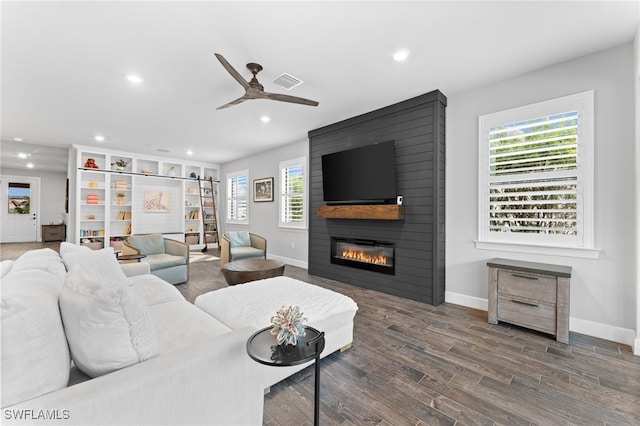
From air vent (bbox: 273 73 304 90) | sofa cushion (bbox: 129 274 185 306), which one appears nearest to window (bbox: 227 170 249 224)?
air vent (bbox: 273 73 304 90)

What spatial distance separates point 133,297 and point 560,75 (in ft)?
13.7

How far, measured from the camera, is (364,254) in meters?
4.44

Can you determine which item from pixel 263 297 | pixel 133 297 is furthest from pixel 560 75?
pixel 133 297

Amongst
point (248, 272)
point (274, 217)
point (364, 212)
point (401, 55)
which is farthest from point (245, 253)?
point (401, 55)

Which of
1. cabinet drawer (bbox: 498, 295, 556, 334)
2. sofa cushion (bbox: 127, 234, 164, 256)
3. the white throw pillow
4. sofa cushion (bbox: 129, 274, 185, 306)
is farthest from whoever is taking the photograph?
sofa cushion (bbox: 127, 234, 164, 256)

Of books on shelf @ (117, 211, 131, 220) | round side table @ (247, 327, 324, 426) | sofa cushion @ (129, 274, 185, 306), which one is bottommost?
sofa cushion @ (129, 274, 185, 306)

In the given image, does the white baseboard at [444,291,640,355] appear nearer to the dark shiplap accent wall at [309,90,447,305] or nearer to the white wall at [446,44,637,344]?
the white wall at [446,44,637,344]

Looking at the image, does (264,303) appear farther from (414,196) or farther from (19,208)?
(19,208)

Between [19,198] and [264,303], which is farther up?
[19,198]

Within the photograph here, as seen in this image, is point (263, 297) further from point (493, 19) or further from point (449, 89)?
point (449, 89)

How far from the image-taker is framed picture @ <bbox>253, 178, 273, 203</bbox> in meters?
6.73

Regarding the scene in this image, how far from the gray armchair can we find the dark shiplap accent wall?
277 centimetres

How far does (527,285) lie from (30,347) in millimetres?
3567

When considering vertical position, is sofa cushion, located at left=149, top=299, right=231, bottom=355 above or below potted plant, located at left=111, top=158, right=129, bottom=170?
below
